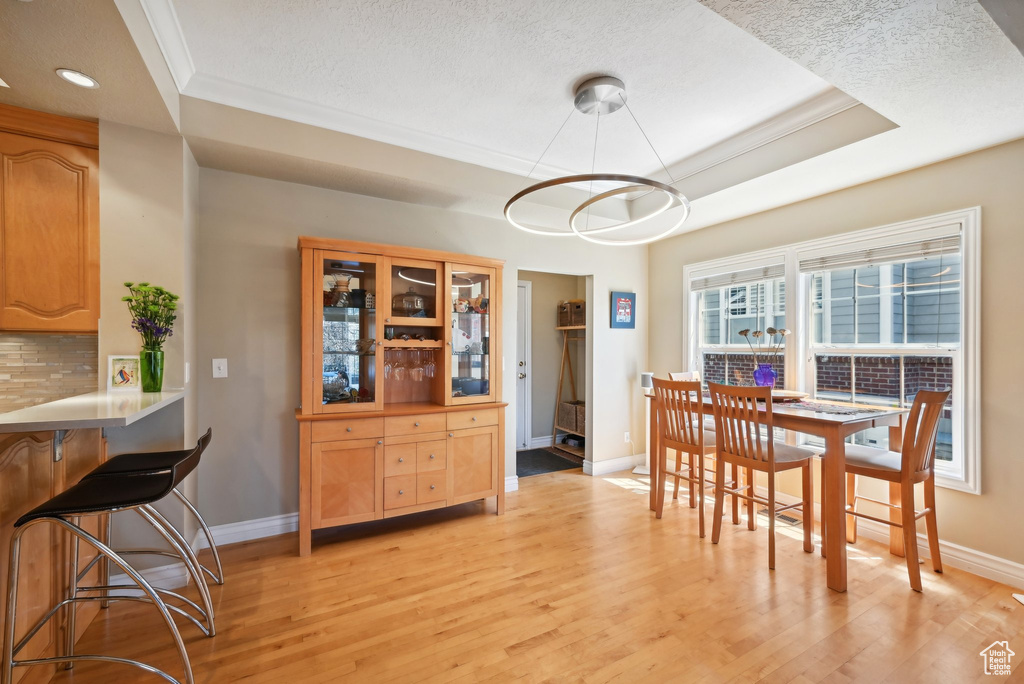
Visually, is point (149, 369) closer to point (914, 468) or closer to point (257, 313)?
point (257, 313)

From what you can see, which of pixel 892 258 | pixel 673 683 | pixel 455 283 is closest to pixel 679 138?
pixel 892 258

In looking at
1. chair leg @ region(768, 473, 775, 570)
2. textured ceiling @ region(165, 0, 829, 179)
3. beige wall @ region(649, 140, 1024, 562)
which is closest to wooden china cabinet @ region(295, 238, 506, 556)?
textured ceiling @ region(165, 0, 829, 179)

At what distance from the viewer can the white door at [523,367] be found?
5.15 m

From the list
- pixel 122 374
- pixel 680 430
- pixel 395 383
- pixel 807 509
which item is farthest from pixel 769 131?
pixel 122 374

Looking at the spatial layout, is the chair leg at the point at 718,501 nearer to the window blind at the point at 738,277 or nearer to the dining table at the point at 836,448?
the dining table at the point at 836,448

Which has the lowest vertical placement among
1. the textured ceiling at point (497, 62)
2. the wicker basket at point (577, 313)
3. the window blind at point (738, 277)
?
the wicker basket at point (577, 313)

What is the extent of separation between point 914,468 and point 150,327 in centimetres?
398

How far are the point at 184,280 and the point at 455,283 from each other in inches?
63.0

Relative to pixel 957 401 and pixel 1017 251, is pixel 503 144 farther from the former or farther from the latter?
pixel 957 401

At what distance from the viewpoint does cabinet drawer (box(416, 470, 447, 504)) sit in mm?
2971

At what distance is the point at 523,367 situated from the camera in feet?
17.1

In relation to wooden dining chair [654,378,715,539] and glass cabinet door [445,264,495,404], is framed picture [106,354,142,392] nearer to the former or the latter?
glass cabinet door [445,264,495,404]

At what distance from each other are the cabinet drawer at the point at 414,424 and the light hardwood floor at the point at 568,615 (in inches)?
27.5

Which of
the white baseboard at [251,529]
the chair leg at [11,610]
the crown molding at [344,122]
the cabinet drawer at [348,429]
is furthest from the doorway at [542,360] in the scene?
the chair leg at [11,610]
